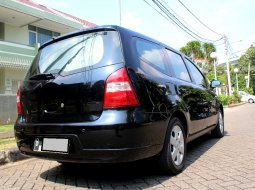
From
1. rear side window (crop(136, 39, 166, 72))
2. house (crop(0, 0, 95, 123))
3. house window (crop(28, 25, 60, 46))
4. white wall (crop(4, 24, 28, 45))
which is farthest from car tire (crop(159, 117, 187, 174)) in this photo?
house window (crop(28, 25, 60, 46))

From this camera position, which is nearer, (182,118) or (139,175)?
(139,175)

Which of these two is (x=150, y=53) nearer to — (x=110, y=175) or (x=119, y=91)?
(x=119, y=91)

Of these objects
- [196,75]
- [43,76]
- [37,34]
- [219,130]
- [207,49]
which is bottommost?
[219,130]

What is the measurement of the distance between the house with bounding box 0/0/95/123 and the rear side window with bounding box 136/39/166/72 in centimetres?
1073

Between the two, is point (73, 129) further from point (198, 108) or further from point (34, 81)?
point (198, 108)

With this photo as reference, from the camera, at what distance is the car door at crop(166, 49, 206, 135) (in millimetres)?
4344

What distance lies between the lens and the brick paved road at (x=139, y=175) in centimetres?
350

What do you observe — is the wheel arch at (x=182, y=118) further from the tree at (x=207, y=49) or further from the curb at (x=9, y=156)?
the tree at (x=207, y=49)

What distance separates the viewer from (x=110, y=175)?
3961 mm

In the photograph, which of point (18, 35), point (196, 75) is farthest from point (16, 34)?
point (196, 75)

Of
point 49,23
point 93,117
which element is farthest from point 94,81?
point 49,23

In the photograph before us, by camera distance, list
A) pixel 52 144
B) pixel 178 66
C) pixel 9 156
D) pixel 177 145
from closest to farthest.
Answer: pixel 52 144 → pixel 177 145 → pixel 178 66 → pixel 9 156

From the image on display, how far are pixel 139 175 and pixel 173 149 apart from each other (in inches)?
20.4

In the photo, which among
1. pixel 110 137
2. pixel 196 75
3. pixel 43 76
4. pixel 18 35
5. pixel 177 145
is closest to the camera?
pixel 110 137
